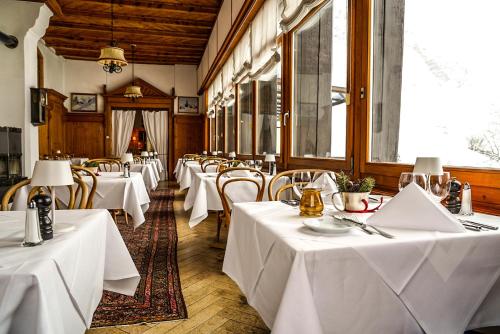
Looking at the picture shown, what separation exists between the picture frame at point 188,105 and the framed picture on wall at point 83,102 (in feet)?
8.70

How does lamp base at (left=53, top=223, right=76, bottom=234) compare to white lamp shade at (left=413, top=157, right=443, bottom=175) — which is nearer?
lamp base at (left=53, top=223, right=76, bottom=234)

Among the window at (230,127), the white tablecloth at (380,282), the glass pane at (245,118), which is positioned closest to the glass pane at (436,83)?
the white tablecloth at (380,282)

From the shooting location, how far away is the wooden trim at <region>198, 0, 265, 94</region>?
16.9 ft

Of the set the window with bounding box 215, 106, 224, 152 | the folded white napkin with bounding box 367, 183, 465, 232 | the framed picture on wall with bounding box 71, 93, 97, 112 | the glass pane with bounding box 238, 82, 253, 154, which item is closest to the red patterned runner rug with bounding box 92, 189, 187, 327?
the folded white napkin with bounding box 367, 183, 465, 232

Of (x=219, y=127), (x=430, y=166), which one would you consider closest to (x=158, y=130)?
(x=219, y=127)

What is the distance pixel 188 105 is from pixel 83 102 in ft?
10.6

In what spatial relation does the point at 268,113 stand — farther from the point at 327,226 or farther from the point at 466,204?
the point at 327,226

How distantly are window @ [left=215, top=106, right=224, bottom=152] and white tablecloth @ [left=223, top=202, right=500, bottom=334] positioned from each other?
27.0ft

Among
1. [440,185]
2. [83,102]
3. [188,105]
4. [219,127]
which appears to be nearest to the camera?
[440,185]

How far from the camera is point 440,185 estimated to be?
1.44 metres

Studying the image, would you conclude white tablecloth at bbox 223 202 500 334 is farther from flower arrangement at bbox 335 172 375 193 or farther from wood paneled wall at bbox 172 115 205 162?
wood paneled wall at bbox 172 115 205 162

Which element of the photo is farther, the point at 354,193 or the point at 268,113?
the point at 268,113

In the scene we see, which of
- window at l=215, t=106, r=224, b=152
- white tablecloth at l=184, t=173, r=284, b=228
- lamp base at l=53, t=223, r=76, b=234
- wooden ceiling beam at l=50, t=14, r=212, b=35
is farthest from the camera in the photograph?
window at l=215, t=106, r=224, b=152

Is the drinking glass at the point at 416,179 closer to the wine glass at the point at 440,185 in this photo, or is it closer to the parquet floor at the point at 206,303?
the wine glass at the point at 440,185
